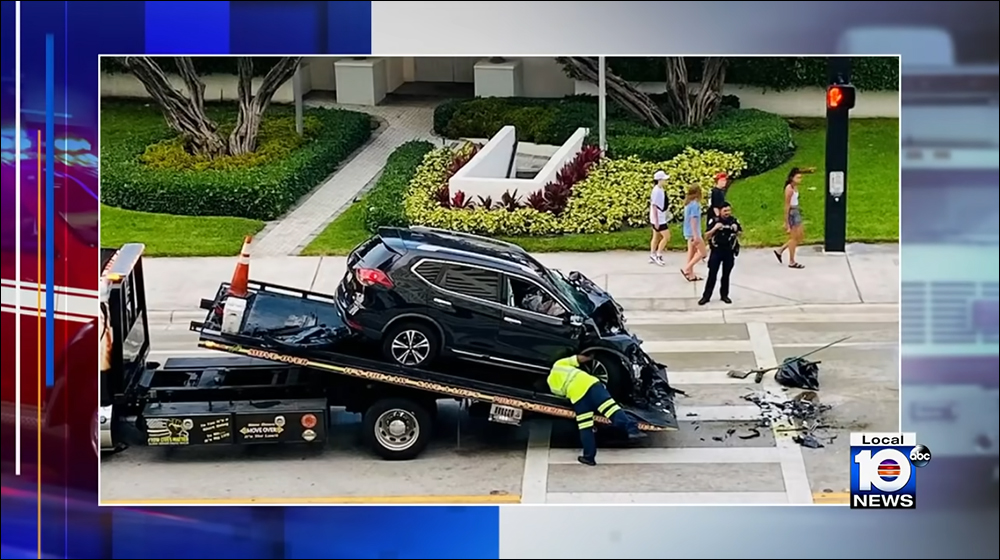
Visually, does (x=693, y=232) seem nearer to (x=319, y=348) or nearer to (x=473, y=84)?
(x=473, y=84)

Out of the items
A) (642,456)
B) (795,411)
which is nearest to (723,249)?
(795,411)

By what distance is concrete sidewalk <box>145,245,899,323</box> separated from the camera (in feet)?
28.3

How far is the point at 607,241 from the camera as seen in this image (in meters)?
8.66

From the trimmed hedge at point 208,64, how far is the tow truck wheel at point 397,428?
75.3 inches

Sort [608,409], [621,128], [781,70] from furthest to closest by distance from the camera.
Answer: [621,128], [608,409], [781,70]

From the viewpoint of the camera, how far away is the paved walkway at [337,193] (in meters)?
8.67

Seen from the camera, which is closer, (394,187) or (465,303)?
(465,303)

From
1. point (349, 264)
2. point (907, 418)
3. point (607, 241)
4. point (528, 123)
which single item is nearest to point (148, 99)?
point (349, 264)

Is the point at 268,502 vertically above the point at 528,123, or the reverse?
the point at 528,123

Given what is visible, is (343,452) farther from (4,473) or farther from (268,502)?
(4,473)

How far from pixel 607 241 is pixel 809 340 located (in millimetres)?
1238

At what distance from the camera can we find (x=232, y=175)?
873cm

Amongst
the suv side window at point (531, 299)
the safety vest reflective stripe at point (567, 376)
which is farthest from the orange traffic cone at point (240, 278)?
the safety vest reflective stripe at point (567, 376)

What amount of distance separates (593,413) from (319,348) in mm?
1519
